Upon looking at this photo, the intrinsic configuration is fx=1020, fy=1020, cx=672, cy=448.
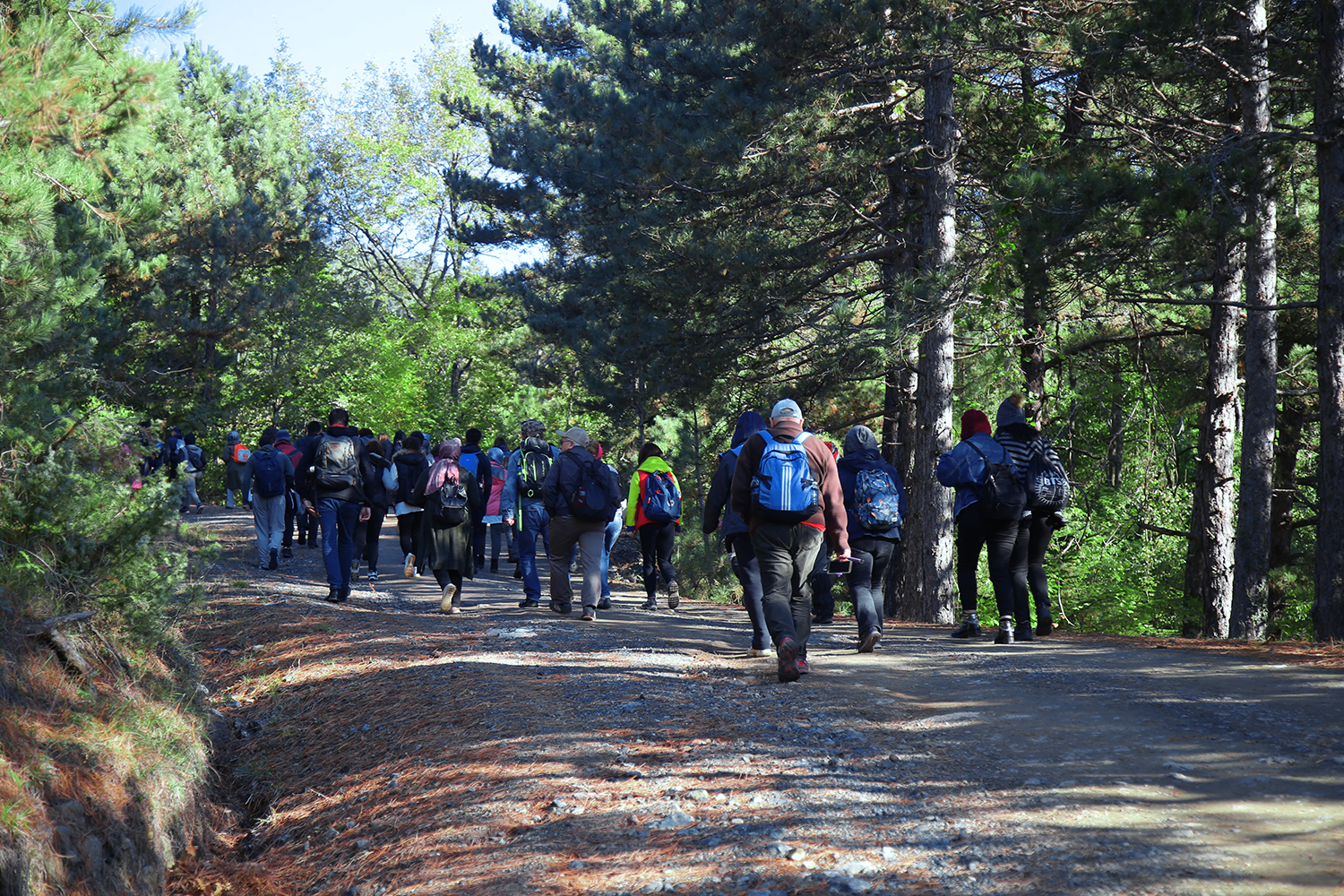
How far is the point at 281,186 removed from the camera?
32.0 meters

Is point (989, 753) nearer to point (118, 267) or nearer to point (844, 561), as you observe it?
point (844, 561)

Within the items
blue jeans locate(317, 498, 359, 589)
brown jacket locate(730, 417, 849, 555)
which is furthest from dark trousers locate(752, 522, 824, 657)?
blue jeans locate(317, 498, 359, 589)

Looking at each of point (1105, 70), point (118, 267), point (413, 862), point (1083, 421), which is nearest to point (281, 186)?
point (118, 267)

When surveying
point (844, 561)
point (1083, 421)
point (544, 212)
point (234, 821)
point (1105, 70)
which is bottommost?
point (234, 821)

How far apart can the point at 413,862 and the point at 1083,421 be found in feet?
57.8

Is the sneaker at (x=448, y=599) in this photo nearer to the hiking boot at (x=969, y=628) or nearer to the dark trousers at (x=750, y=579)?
the dark trousers at (x=750, y=579)

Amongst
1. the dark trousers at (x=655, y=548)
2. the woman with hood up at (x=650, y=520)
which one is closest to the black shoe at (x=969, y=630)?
the woman with hood up at (x=650, y=520)

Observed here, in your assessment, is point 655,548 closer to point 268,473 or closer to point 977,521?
point 977,521

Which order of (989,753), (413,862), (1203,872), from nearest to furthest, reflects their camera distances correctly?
(1203,872) → (413,862) → (989,753)

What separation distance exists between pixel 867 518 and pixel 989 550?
3.83 feet

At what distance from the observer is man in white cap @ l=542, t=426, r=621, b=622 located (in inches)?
412

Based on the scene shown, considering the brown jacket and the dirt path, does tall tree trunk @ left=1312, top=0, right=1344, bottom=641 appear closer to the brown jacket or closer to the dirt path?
the dirt path

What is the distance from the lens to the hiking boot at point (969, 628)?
9.66 metres

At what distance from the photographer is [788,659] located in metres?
7.23
